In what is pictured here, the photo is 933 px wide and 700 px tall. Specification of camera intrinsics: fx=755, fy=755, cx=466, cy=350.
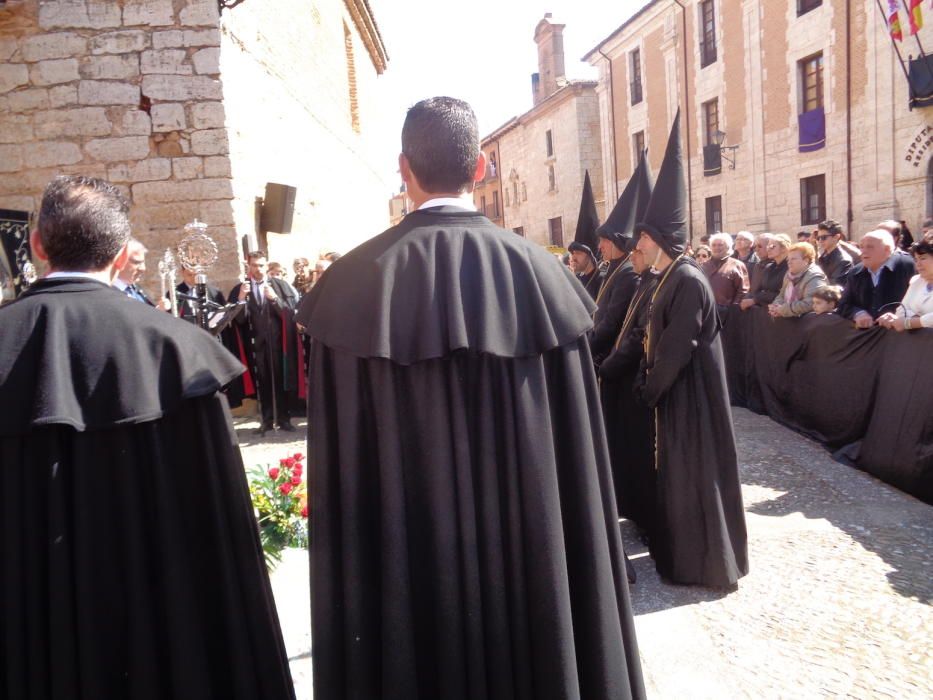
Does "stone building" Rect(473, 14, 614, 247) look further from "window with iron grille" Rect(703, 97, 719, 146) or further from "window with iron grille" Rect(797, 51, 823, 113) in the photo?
"window with iron grille" Rect(797, 51, 823, 113)

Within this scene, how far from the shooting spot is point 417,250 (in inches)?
74.0

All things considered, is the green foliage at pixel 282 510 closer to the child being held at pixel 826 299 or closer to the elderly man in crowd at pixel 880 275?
the elderly man in crowd at pixel 880 275

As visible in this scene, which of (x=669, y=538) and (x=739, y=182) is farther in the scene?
(x=739, y=182)

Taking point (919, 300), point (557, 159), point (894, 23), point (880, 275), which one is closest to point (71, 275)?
point (919, 300)

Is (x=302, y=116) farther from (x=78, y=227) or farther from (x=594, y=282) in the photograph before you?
(x=78, y=227)

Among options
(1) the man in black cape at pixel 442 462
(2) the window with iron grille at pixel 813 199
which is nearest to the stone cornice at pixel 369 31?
(2) the window with iron grille at pixel 813 199

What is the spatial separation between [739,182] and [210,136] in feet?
61.0

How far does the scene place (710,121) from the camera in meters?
24.5

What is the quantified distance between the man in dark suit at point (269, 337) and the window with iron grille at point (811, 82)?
1695cm

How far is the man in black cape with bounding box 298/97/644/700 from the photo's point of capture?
1.87 metres

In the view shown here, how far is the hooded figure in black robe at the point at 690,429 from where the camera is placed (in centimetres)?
385

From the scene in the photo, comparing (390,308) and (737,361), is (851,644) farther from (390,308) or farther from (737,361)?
(737,361)

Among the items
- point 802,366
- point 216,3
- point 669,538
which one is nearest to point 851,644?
point 669,538

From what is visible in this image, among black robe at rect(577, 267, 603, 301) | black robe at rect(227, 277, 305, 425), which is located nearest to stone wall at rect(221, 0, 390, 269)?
black robe at rect(227, 277, 305, 425)
